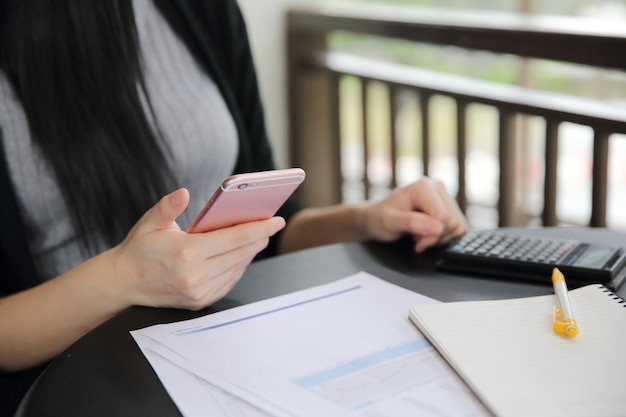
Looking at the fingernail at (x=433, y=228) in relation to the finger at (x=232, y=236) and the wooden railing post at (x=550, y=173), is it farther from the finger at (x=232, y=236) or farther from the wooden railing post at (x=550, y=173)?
the wooden railing post at (x=550, y=173)

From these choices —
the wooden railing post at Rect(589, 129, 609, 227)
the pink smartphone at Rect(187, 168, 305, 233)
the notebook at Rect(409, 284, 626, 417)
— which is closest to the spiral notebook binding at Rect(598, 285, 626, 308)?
the notebook at Rect(409, 284, 626, 417)

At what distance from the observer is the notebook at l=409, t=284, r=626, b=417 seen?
0.58 m

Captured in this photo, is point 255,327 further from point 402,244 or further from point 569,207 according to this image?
point 569,207

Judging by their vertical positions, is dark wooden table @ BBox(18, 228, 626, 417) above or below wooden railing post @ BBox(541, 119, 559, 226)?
above

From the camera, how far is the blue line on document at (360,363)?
2.10ft

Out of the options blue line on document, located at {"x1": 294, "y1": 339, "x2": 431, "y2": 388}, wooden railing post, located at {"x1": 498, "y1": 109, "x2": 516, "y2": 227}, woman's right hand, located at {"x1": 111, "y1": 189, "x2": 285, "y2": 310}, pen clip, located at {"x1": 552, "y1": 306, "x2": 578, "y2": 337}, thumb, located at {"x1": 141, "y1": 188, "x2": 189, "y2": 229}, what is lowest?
wooden railing post, located at {"x1": 498, "y1": 109, "x2": 516, "y2": 227}

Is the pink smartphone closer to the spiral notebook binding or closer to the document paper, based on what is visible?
the document paper

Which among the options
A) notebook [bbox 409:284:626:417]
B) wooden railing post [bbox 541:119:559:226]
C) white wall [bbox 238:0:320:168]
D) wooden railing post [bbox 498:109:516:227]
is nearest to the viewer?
notebook [bbox 409:284:626:417]

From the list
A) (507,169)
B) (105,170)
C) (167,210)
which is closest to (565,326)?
(167,210)

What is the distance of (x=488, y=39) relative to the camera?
167 cm

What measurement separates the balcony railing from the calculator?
1.94 ft

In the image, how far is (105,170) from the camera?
1.06 meters

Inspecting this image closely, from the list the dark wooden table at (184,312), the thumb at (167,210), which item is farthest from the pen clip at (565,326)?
the thumb at (167,210)

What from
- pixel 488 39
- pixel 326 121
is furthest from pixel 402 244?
pixel 326 121
